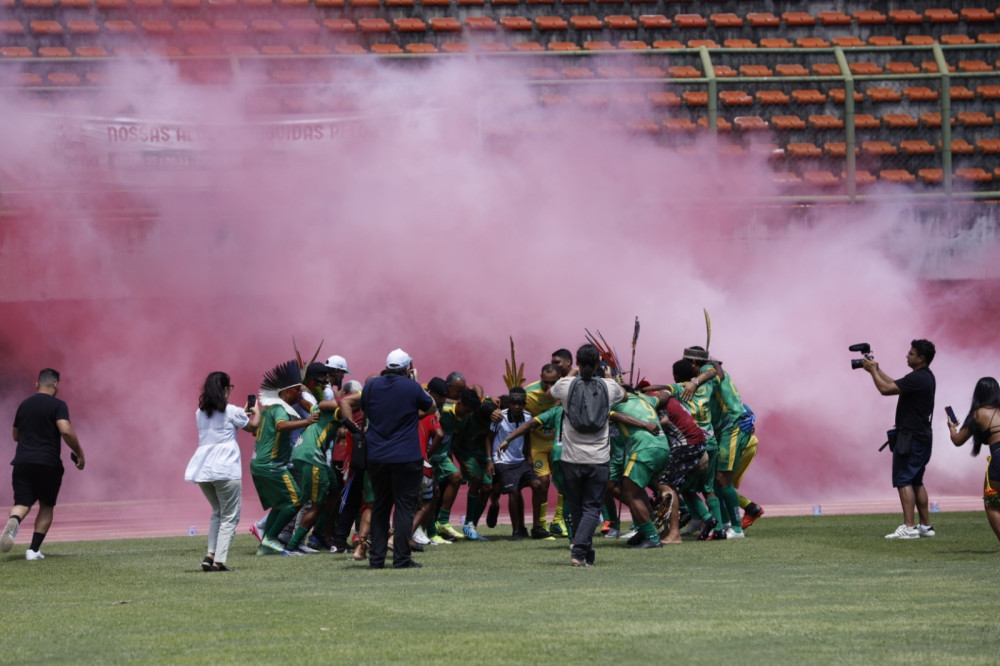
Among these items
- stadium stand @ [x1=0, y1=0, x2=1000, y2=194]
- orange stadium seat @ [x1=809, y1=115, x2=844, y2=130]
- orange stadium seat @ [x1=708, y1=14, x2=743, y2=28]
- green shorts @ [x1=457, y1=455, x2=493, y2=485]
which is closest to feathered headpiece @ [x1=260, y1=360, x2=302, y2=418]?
green shorts @ [x1=457, y1=455, x2=493, y2=485]

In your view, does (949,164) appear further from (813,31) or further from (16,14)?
(16,14)

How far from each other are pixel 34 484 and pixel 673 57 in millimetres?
11669

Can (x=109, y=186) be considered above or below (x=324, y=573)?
above

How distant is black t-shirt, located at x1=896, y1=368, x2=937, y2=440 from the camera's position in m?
11.6

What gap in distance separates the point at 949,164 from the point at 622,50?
467cm

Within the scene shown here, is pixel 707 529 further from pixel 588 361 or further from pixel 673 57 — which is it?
pixel 673 57

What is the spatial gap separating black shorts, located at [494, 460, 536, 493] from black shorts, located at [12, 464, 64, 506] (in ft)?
12.3

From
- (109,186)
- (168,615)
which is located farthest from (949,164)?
(168,615)

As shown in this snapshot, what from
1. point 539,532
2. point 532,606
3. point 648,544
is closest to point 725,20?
point 539,532

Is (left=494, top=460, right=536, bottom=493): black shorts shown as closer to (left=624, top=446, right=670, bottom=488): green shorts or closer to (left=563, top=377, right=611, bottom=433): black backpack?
(left=624, top=446, right=670, bottom=488): green shorts

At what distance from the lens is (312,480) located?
11125mm

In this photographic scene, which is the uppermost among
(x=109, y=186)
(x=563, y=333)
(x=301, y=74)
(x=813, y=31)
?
(x=813, y=31)

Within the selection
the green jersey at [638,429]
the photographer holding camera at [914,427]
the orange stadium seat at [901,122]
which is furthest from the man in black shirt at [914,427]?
the orange stadium seat at [901,122]

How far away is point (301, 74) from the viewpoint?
715 inches
